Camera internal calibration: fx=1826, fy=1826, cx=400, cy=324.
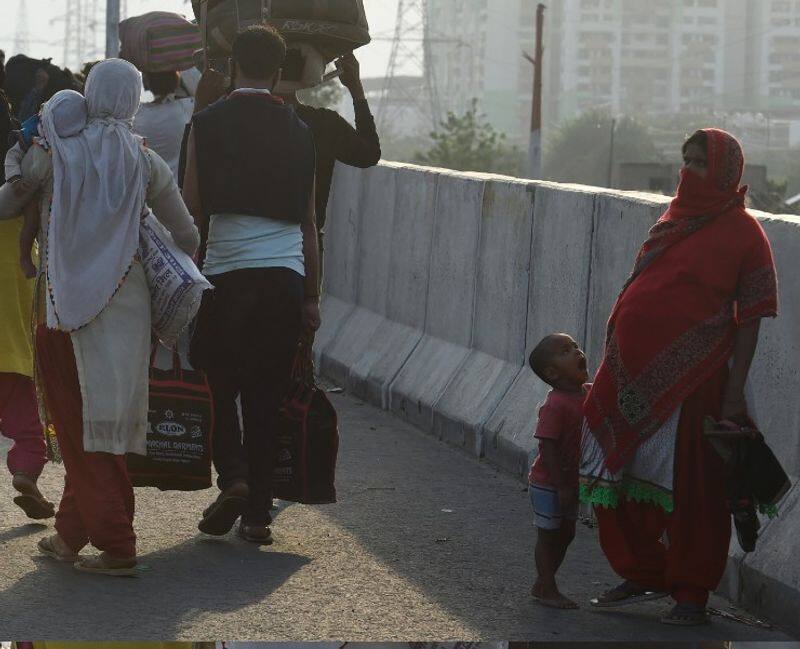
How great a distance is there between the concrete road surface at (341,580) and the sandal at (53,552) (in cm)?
4

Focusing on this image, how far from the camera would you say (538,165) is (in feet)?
282

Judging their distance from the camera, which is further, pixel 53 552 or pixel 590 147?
pixel 590 147

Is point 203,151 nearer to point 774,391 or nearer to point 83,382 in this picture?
point 83,382

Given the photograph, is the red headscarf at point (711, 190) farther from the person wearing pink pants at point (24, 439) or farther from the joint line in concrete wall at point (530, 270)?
the joint line in concrete wall at point (530, 270)

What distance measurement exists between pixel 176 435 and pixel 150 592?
89 cm

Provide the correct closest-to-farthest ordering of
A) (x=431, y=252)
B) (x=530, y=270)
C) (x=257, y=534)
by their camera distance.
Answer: (x=257, y=534), (x=530, y=270), (x=431, y=252)

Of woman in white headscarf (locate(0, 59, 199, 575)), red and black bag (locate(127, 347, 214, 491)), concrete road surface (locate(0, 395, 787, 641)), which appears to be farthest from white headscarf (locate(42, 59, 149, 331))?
concrete road surface (locate(0, 395, 787, 641))

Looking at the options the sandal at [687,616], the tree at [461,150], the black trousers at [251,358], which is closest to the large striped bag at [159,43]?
the black trousers at [251,358]

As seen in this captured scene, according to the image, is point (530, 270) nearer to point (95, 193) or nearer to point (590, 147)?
point (95, 193)

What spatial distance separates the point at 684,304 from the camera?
5.71 metres

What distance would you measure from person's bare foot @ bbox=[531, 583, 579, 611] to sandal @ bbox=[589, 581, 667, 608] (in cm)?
9

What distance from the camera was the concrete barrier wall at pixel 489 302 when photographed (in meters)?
6.23

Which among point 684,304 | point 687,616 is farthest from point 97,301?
point 687,616

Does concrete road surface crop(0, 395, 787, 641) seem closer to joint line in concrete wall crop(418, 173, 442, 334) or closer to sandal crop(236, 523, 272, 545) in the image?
sandal crop(236, 523, 272, 545)
